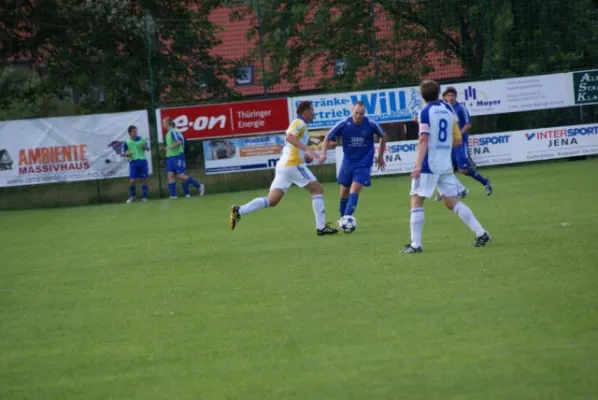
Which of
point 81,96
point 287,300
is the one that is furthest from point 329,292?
point 81,96

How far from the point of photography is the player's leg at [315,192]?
597 inches

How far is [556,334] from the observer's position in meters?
7.11

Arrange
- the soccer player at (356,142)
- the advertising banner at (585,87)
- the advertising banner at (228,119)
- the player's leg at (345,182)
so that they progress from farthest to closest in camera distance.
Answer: the advertising banner at (585,87)
the advertising banner at (228,119)
the player's leg at (345,182)
the soccer player at (356,142)

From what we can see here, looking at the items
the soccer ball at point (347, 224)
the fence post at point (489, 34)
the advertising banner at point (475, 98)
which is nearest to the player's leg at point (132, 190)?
the advertising banner at point (475, 98)

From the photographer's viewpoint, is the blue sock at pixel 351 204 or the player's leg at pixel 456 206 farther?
the blue sock at pixel 351 204

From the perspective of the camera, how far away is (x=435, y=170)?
12.0 meters

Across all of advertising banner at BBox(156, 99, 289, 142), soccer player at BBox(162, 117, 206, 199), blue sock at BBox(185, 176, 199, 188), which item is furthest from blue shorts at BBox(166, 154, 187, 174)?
advertising banner at BBox(156, 99, 289, 142)

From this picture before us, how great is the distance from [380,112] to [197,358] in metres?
21.2

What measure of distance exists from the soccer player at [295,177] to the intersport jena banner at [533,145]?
44.3 feet

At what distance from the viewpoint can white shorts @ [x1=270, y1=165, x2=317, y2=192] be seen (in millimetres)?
15281

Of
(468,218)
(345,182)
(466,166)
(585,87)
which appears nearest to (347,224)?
(345,182)

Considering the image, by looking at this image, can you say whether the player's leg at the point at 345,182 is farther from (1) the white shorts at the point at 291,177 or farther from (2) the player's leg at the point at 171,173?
(2) the player's leg at the point at 171,173

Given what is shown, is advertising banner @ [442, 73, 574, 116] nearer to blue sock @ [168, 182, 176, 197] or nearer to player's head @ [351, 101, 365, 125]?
blue sock @ [168, 182, 176, 197]

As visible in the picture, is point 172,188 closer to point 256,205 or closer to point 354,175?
point 354,175
